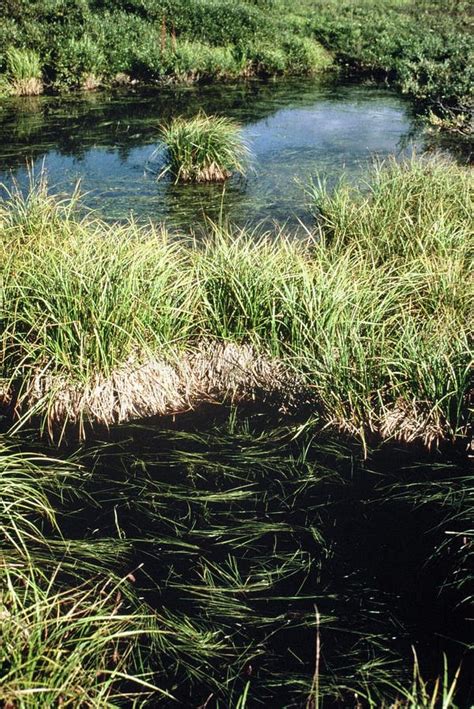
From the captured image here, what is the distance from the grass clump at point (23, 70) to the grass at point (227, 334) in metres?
9.06

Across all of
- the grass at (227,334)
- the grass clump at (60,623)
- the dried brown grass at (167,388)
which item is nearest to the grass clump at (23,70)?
the grass at (227,334)

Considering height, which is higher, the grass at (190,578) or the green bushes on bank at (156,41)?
the green bushes on bank at (156,41)

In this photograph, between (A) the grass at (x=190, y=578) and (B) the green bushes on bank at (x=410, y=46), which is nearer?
(A) the grass at (x=190, y=578)

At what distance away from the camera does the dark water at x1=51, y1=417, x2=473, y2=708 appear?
242 cm

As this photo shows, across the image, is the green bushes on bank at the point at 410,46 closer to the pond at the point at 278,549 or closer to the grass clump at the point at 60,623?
the pond at the point at 278,549

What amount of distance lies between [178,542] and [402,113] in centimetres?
1155

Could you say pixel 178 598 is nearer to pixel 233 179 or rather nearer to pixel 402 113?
pixel 233 179

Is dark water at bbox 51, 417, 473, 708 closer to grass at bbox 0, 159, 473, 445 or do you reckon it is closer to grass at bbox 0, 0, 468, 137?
grass at bbox 0, 159, 473, 445

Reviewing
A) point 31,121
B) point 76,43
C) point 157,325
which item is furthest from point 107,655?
point 76,43

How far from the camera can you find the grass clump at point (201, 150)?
8.17 m

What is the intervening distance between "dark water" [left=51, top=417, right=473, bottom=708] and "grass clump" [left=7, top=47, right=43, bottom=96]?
35.2 ft

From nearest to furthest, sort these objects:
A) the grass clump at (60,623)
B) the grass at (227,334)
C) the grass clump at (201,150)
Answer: the grass clump at (60,623)
the grass at (227,334)
the grass clump at (201,150)

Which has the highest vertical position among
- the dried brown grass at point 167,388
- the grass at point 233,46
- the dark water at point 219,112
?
the grass at point 233,46

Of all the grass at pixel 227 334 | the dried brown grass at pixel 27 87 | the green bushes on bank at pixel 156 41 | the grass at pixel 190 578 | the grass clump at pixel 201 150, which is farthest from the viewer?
the green bushes on bank at pixel 156 41
